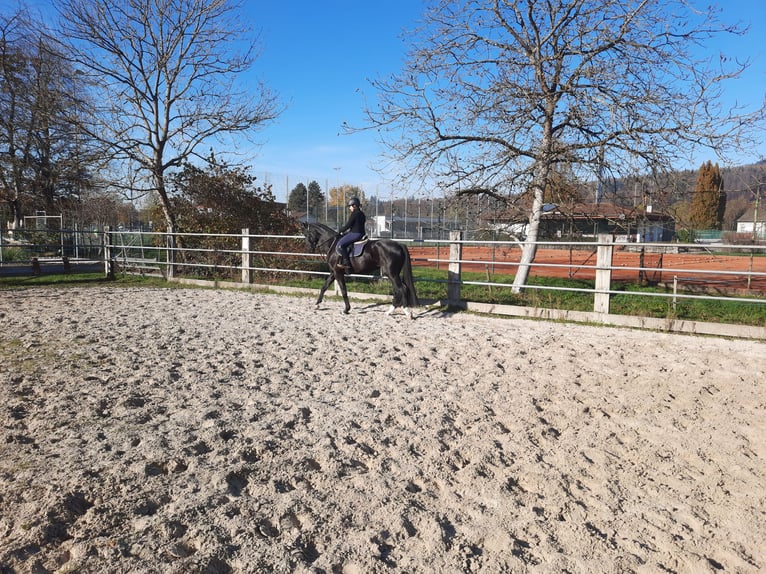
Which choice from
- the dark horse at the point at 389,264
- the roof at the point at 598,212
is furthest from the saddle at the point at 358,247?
the roof at the point at 598,212

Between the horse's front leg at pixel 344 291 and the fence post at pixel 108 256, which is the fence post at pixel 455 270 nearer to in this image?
the horse's front leg at pixel 344 291

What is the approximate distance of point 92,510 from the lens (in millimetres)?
2551

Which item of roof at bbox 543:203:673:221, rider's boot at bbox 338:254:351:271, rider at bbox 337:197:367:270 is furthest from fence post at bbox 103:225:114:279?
roof at bbox 543:203:673:221

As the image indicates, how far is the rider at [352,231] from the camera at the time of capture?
902cm

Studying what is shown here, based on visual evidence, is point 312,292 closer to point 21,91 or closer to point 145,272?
point 145,272

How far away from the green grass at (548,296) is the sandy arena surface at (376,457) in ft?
7.07

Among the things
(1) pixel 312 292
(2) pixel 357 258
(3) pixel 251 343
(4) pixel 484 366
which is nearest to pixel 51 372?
(3) pixel 251 343

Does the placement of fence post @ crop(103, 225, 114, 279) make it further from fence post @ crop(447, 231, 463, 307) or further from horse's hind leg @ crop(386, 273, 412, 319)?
fence post @ crop(447, 231, 463, 307)

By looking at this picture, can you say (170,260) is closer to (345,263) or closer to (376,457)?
(345,263)

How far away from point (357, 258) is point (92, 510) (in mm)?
6979

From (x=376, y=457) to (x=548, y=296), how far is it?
8.14 meters

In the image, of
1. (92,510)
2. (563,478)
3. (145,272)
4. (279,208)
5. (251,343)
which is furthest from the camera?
(279,208)

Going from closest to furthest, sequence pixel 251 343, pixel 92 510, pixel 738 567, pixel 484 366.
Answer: pixel 738 567 → pixel 92 510 → pixel 484 366 → pixel 251 343

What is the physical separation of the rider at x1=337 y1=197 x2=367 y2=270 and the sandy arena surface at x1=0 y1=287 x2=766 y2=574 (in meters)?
3.01
